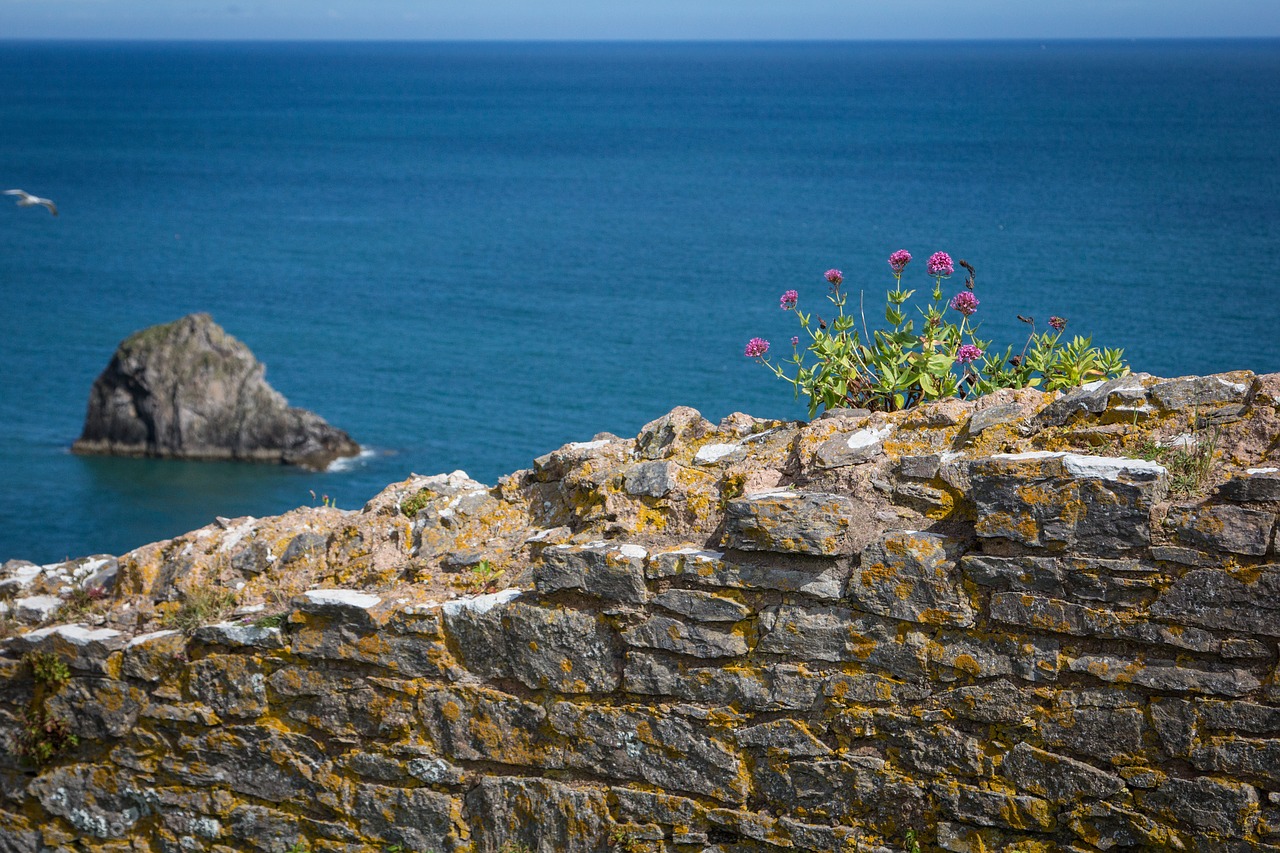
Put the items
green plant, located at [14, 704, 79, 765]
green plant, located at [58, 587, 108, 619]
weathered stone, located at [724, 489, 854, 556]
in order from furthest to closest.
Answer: green plant, located at [58, 587, 108, 619] < green plant, located at [14, 704, 79, 765] < weathered stone, located at [724, 489, 854, 556]

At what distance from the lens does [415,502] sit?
28.9ft

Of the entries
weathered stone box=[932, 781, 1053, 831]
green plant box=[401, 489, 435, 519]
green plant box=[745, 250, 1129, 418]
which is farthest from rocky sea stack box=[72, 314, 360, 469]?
weathered stone box=[932, 781, 1053, 831]

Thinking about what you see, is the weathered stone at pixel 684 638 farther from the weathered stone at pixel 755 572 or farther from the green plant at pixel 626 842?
the green plant at pixel 626 842

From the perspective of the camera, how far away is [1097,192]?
91500mm

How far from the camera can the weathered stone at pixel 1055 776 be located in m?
6.27

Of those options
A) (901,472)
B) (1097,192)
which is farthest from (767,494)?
(1097,192)

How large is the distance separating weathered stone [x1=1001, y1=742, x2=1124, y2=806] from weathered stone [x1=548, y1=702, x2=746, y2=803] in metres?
1.62

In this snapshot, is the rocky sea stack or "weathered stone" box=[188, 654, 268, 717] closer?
"weathered stone" box=[188, 654, 268, 717]

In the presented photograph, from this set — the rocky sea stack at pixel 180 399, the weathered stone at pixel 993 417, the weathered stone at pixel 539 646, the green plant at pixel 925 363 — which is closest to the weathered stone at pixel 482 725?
the weathered stone at pixel 539 646

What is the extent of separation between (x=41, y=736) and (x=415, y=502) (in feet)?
10.7

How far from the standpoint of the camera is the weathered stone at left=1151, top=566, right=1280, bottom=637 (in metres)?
5.89

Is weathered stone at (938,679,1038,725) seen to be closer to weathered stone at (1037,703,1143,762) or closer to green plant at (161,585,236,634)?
weathered stone at (1037,703,1143,762)

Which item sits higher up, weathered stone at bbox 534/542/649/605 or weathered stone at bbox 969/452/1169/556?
weathered stone at bbox 969/452/1169/556

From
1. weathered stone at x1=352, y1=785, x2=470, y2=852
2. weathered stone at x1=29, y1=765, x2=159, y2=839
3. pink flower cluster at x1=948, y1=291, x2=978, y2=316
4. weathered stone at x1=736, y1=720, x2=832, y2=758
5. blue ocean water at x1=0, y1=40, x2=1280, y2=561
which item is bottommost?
weathered stone at x1=29, y1=765, x2=159, y2=839
